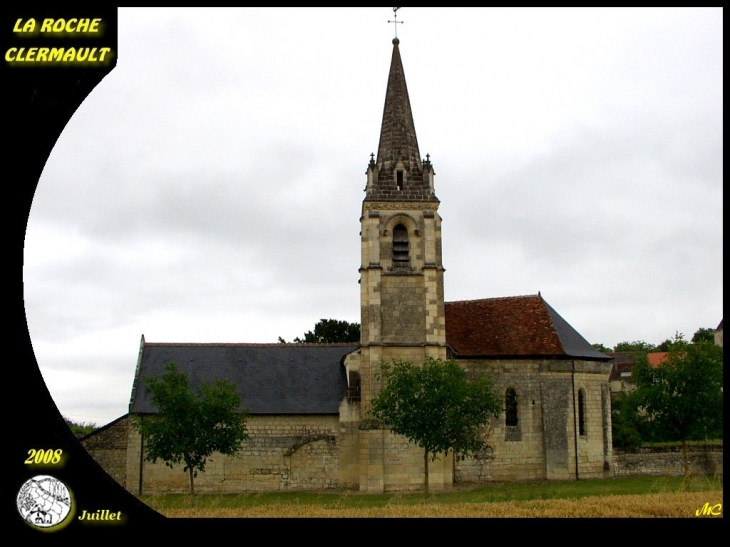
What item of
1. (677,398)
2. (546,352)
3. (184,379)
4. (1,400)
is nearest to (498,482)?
(546,352)

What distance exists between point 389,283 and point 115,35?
21933 millimetres

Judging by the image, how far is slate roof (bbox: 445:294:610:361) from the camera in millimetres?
31688

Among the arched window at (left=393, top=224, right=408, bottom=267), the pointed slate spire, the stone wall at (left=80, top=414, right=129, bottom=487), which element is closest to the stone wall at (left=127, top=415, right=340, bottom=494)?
the stone wall at (left=80, top=414, right=129, bottom=487)

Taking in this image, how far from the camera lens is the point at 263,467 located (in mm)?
30531

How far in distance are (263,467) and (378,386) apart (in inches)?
239

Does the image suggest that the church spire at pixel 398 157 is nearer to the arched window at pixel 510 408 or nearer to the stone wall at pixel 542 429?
the stone wall at pixel 542 429

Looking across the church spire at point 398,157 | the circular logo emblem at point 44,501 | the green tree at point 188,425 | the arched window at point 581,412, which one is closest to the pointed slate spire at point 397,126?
the church spire at point 398,157

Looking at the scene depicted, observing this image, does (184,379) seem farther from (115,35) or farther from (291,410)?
(115,35)

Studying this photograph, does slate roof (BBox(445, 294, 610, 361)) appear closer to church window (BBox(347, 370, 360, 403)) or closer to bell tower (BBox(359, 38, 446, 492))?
bell tower (BBox(359, 38, 446, 492))

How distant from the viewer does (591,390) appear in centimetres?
3244

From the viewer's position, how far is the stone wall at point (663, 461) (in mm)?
32125

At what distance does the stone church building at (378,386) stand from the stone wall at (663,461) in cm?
79

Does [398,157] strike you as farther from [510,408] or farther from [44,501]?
[44,501]

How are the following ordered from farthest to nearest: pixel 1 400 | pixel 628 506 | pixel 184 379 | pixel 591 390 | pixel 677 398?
pixel 591 390 → pixel 677 398 → pixel 184 379 → pixel 628 506 → pixel 1 400
